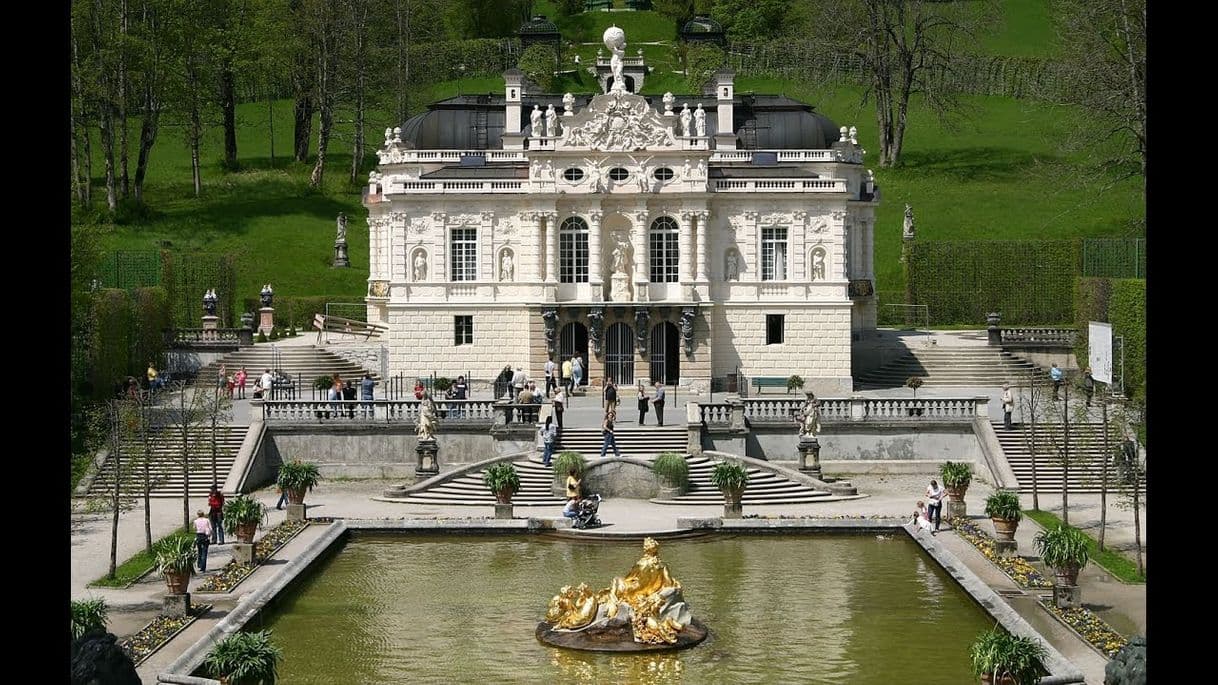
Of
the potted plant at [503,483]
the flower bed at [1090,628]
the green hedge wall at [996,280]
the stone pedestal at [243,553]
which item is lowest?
the flower bed at [1090,628]

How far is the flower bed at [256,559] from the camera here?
99.0 feet

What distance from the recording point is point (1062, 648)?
80.3ft

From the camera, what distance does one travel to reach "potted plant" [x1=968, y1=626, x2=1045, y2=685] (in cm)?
2072

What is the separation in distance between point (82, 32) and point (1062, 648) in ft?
218

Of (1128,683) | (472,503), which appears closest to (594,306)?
(472,503)

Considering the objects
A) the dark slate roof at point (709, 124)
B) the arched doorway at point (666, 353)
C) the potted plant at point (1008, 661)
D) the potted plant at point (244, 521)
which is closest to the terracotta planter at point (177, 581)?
the potted plant at point (244, 521)

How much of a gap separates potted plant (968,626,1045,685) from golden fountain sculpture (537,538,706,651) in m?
5.72

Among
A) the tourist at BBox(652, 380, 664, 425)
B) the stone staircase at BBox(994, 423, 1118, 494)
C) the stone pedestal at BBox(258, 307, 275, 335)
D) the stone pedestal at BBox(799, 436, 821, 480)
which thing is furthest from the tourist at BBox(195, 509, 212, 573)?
the stone pedestal at BBox(258, 307, 275, 335)

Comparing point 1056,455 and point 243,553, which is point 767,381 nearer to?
point 1056,455

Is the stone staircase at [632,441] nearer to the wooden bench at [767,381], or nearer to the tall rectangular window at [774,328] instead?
the wooden bench at [767,381]

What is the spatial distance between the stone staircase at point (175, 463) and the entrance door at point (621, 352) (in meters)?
13.5

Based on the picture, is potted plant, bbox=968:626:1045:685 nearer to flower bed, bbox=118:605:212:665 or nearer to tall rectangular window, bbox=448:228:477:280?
flower bed, bbox=118:605:212:665

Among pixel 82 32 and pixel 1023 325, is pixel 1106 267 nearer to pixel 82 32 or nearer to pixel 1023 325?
pixel 1023 325

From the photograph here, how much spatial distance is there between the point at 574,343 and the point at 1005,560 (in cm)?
2650
